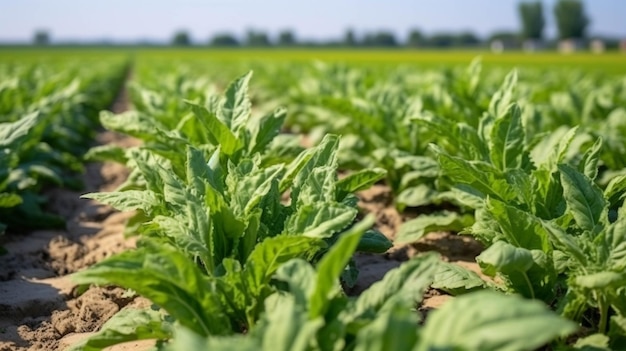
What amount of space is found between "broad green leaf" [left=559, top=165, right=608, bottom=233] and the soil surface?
751 mm

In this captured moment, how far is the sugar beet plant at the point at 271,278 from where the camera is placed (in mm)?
1587

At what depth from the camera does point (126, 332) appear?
231 centimetres

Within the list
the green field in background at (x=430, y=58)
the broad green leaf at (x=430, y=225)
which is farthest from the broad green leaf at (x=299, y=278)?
the green field in background at (x=430, y=58)

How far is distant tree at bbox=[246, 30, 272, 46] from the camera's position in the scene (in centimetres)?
11900

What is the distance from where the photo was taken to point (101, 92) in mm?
13875

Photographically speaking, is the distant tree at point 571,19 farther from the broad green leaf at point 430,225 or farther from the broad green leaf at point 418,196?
the broad green leaf at point 430,225

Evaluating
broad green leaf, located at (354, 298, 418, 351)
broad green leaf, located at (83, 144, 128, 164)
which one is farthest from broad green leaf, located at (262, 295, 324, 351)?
broad green leaf, located at (83, 144, 128, 164)

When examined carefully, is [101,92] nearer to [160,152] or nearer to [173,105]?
[173,105]

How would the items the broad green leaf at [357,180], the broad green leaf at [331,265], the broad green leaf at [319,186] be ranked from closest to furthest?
the broad green leaf at [331,265] → the broad green leaf at [319,186] → the broad green leaf at [357,180]

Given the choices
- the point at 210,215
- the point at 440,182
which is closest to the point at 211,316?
the point at 210,215

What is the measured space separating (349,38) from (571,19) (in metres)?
34.6

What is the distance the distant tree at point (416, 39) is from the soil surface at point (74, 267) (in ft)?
361

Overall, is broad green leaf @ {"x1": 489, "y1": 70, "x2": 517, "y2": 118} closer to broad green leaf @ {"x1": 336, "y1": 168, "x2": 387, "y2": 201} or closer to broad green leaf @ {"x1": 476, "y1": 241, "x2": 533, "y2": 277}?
broad green leaf @ {"x1": 336, "y1": 168, "x2": 387, "y2": 201}

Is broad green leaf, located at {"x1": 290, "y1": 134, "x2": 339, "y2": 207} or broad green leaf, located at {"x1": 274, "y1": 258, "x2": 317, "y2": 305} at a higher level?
broad green leaf, located at {"x1": 290, "y1": 134, "x2": 339, "y2": 207}
